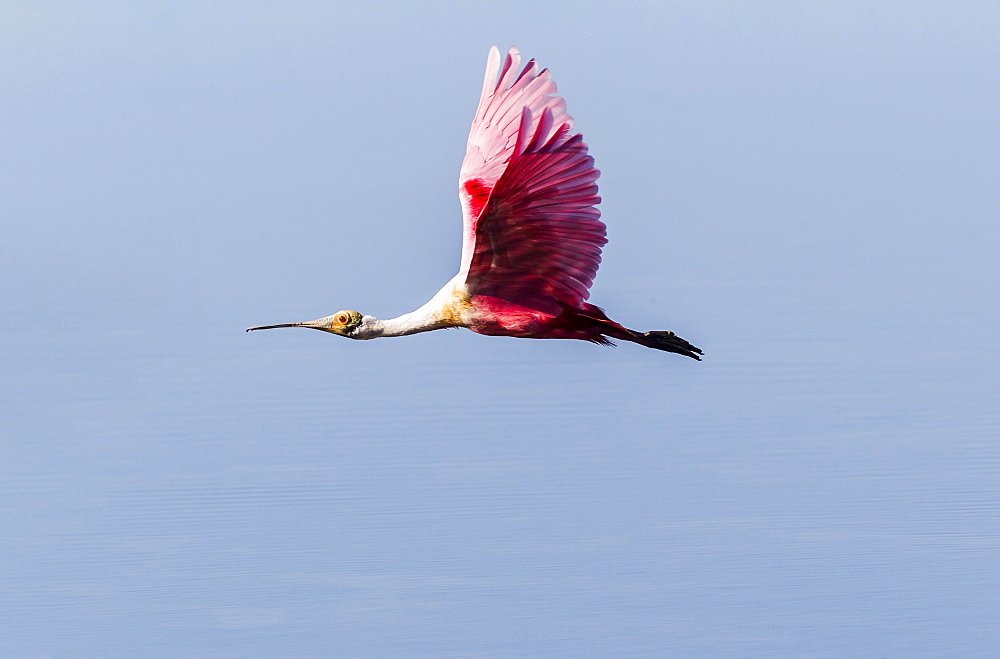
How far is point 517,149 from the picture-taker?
812 cm

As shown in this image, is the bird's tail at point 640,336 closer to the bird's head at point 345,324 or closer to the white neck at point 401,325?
the white neck at point 401,325

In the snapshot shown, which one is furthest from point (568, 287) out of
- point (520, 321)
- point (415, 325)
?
point (415, 325)

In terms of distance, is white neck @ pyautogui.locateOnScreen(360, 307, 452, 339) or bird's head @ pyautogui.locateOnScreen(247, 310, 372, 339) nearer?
white neck @ pyautogui.locateOnScreen(360, 307, 452, 339)

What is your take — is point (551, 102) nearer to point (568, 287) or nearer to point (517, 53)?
point (517, 53)

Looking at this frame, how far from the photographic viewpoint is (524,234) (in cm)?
883

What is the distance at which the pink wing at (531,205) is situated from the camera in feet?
27.7

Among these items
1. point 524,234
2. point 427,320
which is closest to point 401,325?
point 427,320

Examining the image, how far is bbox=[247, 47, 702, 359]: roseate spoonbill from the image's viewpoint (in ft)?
27.9

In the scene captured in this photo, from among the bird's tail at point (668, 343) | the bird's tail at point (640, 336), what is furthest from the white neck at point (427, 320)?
the bird's tail at point (668, 343)

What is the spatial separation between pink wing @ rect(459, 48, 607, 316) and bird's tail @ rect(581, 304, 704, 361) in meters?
0.15

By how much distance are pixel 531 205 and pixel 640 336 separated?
1.29m

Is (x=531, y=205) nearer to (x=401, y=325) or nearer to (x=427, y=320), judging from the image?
(x=427, y=320)

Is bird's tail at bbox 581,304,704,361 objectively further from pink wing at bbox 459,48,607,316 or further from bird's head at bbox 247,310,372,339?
bird's head at bbox 247,310,372,339

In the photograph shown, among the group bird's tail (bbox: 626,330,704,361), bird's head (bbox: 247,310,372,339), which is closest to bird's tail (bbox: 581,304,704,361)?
bird's tail (bbox: 626,330,704,361)
